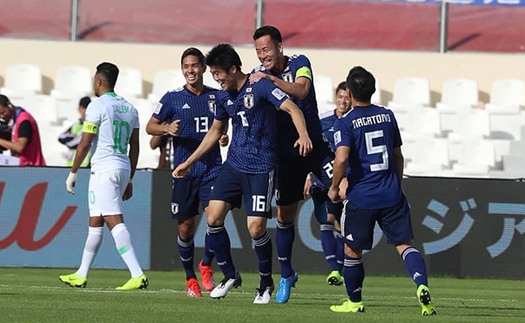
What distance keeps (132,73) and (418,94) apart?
17.0 ft

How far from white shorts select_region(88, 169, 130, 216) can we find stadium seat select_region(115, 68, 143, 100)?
10.8 meters

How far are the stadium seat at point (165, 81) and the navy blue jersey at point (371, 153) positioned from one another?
44.1 ft

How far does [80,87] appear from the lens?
79.9 feet

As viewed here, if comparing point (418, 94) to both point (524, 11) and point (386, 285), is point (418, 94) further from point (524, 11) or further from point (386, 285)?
point (386, 285)

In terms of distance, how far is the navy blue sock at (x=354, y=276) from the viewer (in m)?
10.9

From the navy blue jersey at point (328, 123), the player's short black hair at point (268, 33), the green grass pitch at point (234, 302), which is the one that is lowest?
the green grass pitch at point (234, 302)

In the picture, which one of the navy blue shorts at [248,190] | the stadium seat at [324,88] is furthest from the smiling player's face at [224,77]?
the stadium seat at [324,88]

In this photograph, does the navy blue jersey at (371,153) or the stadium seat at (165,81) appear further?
the stadium seat at (165,81)

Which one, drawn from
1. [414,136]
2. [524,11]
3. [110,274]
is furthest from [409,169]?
[110,274]

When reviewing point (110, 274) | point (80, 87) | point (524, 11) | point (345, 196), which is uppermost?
point (524, 11)

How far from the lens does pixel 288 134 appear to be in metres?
12.2

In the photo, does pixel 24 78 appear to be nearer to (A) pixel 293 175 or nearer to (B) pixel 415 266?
(A) pixel 293 175

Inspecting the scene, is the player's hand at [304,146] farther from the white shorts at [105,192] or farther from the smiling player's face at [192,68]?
the white shorts at [105,192]

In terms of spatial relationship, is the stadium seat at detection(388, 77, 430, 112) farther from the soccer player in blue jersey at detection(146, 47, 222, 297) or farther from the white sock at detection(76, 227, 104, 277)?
the white sock at detection(76, 227, 104, 277)
